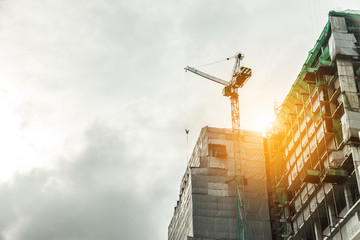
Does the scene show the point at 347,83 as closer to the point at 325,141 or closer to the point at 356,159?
the point at 325,141

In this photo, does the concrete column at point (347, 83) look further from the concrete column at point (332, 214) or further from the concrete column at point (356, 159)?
the concrete column at point (332, 214)

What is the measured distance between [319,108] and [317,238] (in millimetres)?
20291

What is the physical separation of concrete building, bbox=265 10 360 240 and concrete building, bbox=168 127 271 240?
22.9ft

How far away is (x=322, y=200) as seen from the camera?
86438 mm

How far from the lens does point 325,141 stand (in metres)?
83.6

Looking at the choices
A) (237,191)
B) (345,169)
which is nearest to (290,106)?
(237,191)

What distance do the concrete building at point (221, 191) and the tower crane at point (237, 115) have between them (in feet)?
2.68

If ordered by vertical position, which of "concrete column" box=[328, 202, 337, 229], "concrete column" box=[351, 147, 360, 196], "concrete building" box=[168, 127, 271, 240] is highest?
"concrete building" box=[168, 127, 271, 240]

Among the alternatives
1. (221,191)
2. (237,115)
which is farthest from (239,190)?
(237,115)

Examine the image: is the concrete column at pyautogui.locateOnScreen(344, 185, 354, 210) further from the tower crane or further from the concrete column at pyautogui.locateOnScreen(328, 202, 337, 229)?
the tower crane

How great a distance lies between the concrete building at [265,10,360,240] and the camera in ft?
263

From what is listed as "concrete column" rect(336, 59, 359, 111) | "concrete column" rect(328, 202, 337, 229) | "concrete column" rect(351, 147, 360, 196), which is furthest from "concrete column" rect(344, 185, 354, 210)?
"concrete column" rect(336, 59, 359, 111)

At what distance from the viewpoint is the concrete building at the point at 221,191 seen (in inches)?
4227

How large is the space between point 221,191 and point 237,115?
84.8ft
